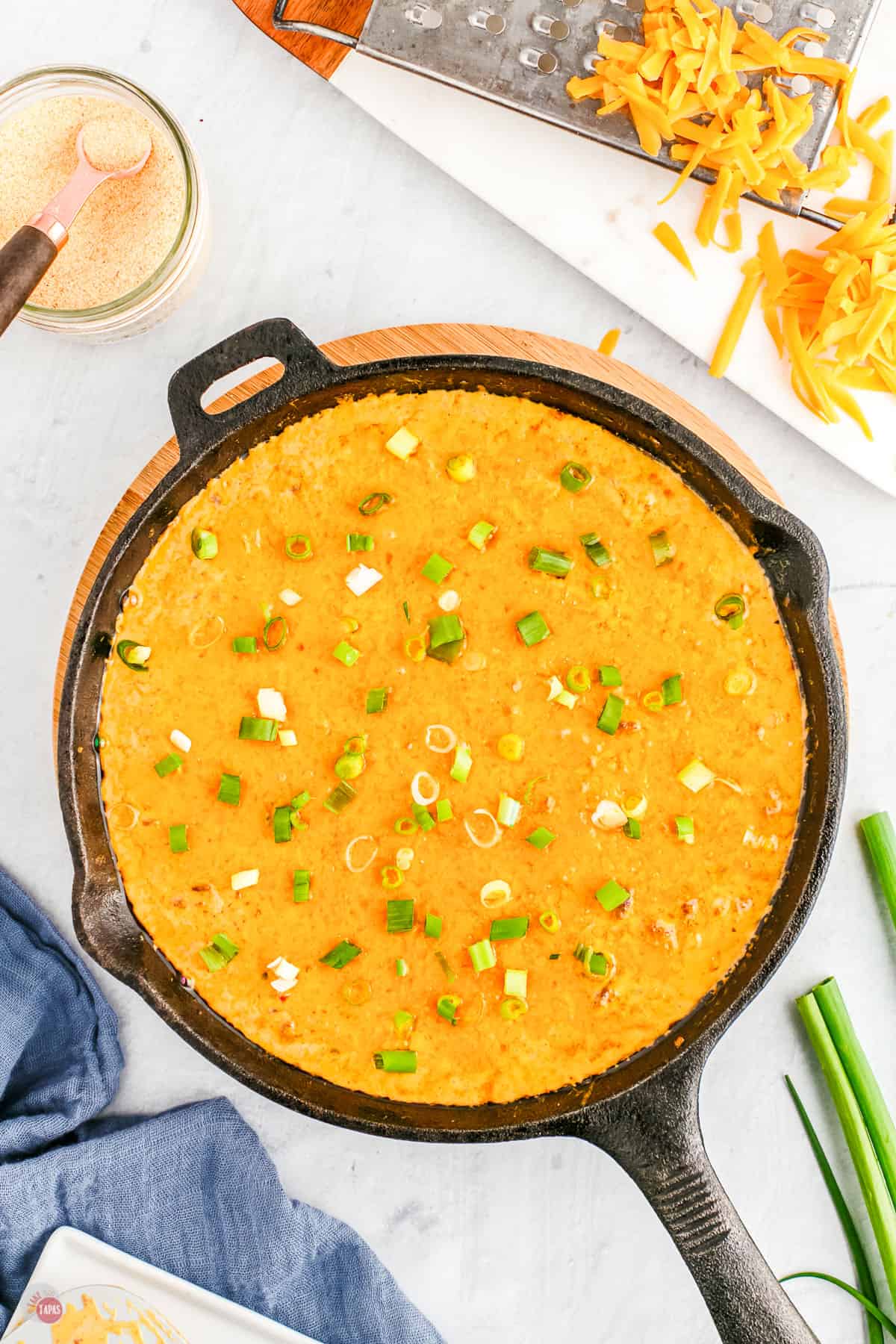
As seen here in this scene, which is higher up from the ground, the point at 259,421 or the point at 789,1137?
the point at 259,421

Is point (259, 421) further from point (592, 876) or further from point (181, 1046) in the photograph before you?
point (181, 1046)

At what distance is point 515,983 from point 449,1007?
0.15m

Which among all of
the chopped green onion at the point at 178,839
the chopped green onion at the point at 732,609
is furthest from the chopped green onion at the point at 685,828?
the chopped green onion at the point at 178,839

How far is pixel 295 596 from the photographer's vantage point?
7.87 feet

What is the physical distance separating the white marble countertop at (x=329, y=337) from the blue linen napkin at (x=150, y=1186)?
2.8 inches

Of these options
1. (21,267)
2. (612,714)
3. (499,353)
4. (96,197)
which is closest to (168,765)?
(612,714)

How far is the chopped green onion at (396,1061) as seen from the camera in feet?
7.95

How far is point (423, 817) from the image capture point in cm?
240

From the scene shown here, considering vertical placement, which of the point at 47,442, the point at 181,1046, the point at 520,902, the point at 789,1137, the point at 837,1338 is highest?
the point at 47,442

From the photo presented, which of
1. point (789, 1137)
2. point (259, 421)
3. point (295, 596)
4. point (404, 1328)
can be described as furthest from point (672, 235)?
point (404, 1328)

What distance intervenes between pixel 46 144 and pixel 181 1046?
2.20m

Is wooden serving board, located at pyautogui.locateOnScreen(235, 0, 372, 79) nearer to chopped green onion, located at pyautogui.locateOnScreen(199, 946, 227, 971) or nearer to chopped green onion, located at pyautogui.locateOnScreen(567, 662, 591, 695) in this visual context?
chopped green onion, located at pyautogui.locateOnScreen(567, 662, 591, 695)

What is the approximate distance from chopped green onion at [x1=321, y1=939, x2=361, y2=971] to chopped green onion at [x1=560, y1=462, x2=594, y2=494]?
43.1 inches

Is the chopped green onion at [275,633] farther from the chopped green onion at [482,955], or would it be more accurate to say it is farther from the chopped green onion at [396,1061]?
the chopped green onion at [396,1061]
